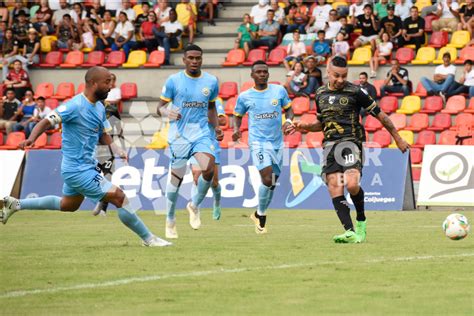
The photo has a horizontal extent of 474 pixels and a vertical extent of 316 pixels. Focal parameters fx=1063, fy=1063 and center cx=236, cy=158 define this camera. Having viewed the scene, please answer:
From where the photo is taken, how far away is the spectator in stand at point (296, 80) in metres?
28.6

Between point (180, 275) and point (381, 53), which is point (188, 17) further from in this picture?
point (180, 275)

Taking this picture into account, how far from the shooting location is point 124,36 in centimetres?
3244

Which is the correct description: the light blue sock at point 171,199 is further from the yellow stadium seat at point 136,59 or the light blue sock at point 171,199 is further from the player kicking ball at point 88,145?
the yellow stadium seat at point 136,59

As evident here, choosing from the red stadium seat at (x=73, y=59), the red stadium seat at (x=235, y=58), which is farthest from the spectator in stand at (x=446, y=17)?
Answer: the red stadium seat at (x=73, y=59)

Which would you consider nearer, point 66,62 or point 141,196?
point 141,196

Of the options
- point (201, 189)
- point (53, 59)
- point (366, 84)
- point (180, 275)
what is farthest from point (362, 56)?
point (180, 275)

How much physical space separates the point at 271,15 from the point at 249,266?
800 inches

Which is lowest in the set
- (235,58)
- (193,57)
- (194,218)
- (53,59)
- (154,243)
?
(194,218)

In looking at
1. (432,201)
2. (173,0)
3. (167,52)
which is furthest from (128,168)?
(173,0)

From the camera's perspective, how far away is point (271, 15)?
30.4 meters

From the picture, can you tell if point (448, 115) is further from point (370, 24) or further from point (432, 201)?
point (432, 201)

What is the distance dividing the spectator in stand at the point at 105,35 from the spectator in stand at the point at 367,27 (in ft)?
25.4

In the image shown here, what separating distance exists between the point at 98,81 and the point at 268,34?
18996 mm

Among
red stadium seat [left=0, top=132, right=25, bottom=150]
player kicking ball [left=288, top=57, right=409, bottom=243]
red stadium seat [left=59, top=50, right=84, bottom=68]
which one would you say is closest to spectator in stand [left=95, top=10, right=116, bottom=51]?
red stadium seat [left=59, top=50, right=84, bottom=68]
